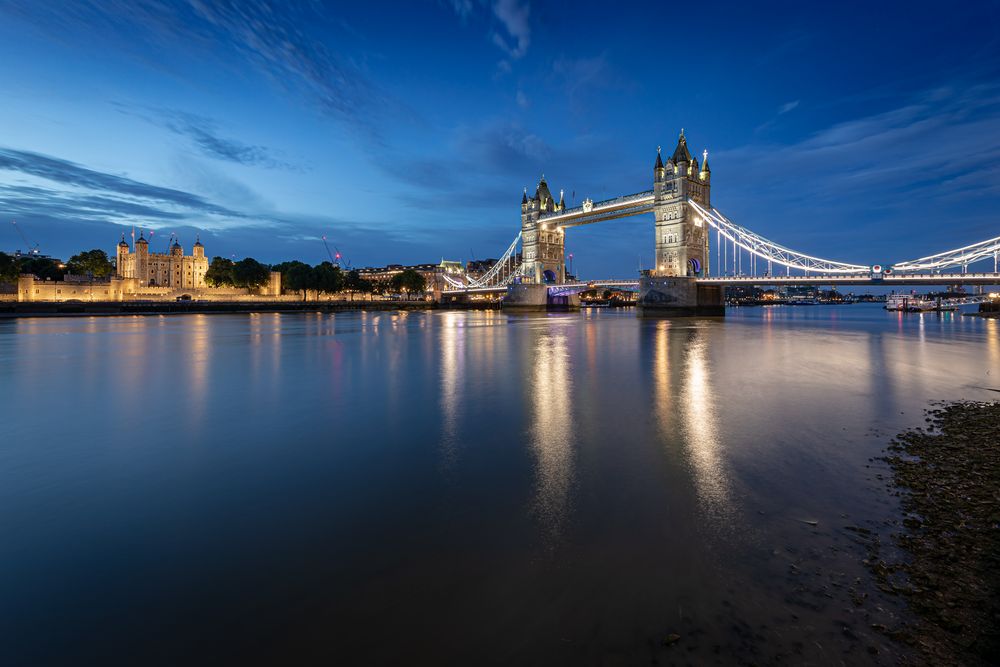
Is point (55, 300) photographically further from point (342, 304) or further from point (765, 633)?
point (765, 633)

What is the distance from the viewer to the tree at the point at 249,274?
A: 91.5m

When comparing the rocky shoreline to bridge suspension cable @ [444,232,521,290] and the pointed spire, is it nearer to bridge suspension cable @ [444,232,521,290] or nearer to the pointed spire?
the pointed spire

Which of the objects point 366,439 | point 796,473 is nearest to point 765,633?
point 796,473

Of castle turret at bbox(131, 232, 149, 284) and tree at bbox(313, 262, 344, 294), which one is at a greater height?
castle turret at bbox(131, 232, 149, 284)

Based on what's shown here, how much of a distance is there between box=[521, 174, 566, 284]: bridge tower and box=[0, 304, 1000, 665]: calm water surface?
80.8m

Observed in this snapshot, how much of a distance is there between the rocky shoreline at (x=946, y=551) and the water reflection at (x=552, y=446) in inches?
107

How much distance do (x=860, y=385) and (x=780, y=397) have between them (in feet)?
12.4

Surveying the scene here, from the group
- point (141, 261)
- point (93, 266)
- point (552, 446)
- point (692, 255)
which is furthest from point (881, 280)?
point (141, 261)

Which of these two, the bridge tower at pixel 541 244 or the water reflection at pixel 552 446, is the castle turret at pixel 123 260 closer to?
the bridge tower at pixel 541 244

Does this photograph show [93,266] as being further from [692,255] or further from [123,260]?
[692,255]

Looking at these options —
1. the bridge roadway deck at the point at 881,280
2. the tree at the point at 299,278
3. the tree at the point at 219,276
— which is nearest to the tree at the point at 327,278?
the tree at the point at 299,278

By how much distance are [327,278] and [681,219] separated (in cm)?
7016

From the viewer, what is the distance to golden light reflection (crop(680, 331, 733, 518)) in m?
5.57

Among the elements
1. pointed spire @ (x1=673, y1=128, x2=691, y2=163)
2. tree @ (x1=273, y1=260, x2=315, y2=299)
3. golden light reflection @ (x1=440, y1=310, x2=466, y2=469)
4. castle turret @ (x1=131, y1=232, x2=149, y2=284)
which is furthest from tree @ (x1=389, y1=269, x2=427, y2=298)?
golden light reflection @ (x1=440, y1=310, x2=466, y2=469)
